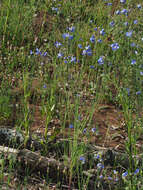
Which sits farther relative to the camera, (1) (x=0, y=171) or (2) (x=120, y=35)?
(2) (x=120, y=35)

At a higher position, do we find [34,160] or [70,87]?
[70,87]

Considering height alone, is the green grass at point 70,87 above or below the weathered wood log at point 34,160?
above

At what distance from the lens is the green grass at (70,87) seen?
2.35m

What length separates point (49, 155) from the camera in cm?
256

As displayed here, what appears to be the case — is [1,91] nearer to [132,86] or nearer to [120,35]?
[132,86]

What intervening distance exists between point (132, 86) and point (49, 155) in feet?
4.13

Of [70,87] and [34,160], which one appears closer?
[34,160]

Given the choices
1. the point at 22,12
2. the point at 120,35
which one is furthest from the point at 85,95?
the point at 22,12

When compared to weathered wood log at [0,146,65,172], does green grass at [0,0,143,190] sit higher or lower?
higher

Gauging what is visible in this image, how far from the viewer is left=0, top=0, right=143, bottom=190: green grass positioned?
2.35 m

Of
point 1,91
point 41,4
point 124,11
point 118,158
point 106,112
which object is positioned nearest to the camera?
point 118,158

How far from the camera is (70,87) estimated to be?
3396mm

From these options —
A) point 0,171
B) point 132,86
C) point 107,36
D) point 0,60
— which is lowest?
point 0,171

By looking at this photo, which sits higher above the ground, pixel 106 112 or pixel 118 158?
pixel 106 112
